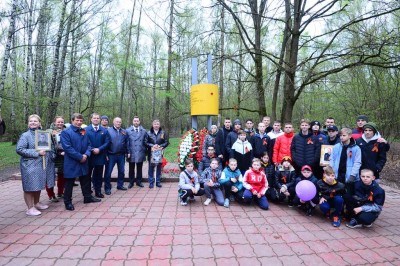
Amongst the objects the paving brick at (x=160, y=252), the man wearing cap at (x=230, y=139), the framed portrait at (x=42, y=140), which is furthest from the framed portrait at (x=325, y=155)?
the framed portrait at (x=42, y=140)

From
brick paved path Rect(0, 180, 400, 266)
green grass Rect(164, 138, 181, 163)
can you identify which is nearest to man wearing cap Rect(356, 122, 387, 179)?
brick paved path Rect(0, 180, 400, 266)

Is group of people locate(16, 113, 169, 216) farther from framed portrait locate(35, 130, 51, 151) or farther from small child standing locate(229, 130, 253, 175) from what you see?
small child standing locate(229, 130, 253, 175)

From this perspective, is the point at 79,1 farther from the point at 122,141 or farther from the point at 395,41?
the point at 395,41

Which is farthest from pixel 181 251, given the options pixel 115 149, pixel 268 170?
pixel 115 149

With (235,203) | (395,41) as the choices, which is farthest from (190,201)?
(395,41)

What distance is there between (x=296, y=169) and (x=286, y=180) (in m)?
0.41

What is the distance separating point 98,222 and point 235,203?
8.53 ft

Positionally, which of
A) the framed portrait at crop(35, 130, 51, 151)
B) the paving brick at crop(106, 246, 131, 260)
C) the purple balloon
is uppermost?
the framed portrait at crop(35, 130, 51, 151)

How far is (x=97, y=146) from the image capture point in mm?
5184

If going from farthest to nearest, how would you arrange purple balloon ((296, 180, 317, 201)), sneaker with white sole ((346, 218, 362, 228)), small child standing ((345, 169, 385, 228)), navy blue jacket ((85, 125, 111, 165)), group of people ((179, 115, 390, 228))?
1. navy blue jacket ((85, 125, 111, 165))
2. purple balloon ((296, 180, 317, 201))
3. group of people ((179, 115, 390, 228))
4. sneaker with white sole ((346, 218, 362, 228))
5. small child standing ((345, 169, 385, 228))

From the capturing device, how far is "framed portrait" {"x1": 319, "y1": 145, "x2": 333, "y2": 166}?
4625mm

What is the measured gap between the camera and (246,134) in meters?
5.76

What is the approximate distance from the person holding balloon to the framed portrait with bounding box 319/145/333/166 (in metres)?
0.29

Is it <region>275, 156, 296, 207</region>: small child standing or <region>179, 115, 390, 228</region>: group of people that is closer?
<region>179, 115, 390, 228</region>: group of people
